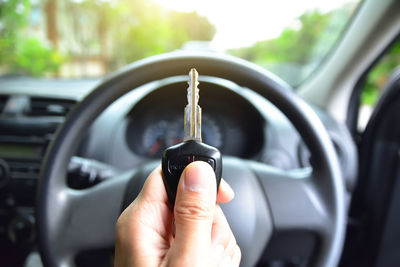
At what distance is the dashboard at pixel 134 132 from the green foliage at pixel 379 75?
1.12ft

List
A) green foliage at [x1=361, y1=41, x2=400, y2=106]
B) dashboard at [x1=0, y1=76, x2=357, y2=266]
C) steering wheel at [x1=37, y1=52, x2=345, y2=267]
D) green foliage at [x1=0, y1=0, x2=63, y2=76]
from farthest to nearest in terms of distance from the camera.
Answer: green foliage at [x1=0, y1=0, x2=63, y2=76], green foliage at [x1=361, y1=41, x2=400, y2=106], dashboard at [x1=0, y1=76, x2=357, y2=266], steering wheel at [x1=37, y1=52, x2=345, y2=267]

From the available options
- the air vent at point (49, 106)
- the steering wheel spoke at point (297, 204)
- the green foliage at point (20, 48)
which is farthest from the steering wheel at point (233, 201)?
the green foliage at point (20, 48)

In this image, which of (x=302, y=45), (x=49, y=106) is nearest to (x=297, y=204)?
(x=302, y=45)

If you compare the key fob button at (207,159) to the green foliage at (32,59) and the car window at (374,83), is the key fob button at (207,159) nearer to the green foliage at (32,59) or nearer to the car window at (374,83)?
the car window at (374,83)

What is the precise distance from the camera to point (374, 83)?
161 cm

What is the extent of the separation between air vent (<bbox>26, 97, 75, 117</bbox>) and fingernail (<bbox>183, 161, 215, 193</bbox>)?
1218mm

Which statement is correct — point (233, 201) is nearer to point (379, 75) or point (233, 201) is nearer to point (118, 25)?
point (379, 75)

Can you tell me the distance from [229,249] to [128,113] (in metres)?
0.94

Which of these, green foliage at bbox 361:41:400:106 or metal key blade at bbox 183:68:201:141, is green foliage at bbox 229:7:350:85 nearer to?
green foliage at bbox 361:41:400:106

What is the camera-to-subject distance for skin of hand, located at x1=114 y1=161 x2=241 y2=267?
44 centimetres

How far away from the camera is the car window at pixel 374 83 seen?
1476 mm

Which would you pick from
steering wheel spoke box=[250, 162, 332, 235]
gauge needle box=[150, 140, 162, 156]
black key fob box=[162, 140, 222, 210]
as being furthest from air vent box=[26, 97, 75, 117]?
black key fob box=[162, 140, 222, 210]

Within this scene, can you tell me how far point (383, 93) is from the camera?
1.36 metres

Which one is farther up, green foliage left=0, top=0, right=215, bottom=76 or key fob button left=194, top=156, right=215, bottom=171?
green foliage left=0, top=0, right=215, bottom=76
